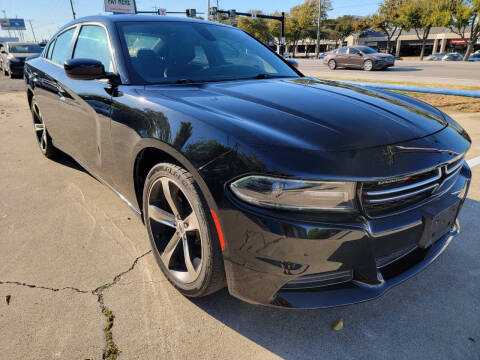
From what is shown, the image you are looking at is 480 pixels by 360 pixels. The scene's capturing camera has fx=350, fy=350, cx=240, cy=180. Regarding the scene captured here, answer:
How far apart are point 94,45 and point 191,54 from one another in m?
0.81

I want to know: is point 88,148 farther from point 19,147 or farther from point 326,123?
point 19,147

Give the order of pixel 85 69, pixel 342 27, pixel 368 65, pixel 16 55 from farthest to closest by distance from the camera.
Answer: pixel 342 27 → pixel 368 65 → pixel 16 55 → pixel 85 69

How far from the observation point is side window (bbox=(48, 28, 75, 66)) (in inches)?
132

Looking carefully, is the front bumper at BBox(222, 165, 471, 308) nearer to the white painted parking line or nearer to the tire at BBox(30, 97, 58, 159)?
the white painted parking line

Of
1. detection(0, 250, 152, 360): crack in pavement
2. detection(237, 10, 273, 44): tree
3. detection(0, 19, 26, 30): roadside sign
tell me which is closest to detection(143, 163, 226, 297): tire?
detection(0, 250, 152, 360): crack in pavement

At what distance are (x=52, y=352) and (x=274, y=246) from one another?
1168mm

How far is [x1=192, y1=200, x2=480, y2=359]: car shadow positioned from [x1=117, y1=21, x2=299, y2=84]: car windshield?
1.51 metres

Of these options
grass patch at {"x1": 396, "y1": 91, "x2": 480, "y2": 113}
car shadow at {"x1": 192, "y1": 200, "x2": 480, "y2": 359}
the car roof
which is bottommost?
grass patch at {"x1": 396, "y1": 91, "x2": 480, "y2": 113}

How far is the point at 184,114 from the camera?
69.4 inches

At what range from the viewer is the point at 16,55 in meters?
14.8

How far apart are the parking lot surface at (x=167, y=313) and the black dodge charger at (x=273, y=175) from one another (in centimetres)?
22

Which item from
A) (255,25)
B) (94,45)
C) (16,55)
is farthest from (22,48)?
(255,25)

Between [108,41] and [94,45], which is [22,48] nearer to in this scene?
[94,45]

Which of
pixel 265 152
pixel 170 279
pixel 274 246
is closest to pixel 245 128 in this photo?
pixel 265 152
